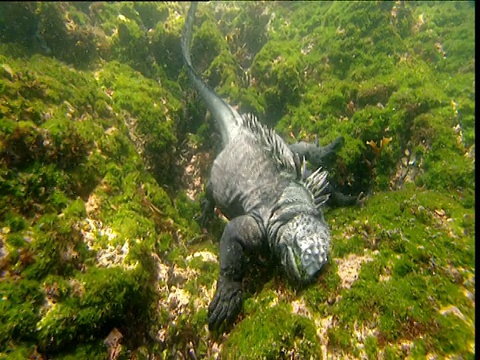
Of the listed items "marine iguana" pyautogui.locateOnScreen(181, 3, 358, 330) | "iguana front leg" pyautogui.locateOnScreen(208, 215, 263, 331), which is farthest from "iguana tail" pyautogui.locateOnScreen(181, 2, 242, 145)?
"iguana front leg" pyautogui.locateOnScreen(208, 215, 263, 331)

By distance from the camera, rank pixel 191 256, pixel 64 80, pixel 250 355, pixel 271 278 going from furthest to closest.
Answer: pixel 64 80
pixel 191 256
pixel 271 278
pixel 250 355

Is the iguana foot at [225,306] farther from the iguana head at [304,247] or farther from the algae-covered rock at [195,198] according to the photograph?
the iguana head at [304,247]

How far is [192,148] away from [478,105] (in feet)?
17.6

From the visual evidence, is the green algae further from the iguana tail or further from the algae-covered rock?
the iguana tail

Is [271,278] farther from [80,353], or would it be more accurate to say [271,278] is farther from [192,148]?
[192,148]

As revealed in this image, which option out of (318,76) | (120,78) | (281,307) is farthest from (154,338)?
(318,76)

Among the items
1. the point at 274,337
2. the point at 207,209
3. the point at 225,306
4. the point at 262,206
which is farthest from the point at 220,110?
the point at 274,337

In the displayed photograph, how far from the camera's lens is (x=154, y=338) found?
3127 millimetres

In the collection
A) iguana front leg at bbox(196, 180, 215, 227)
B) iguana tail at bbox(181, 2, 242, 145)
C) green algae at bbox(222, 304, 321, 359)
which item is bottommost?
green algae at bbox(222, 304, 321, 359)

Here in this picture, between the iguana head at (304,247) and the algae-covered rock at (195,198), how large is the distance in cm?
21

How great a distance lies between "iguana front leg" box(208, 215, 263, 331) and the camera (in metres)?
3.29

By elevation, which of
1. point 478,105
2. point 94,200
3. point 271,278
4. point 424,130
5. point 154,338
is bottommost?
point 424,130

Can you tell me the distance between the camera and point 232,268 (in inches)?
141

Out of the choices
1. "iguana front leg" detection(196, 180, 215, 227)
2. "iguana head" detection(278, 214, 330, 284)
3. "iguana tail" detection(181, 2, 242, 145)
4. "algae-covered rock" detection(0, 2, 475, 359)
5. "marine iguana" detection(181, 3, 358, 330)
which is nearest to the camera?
"algae-covered rock" detection(0, 2, 475, 359)
